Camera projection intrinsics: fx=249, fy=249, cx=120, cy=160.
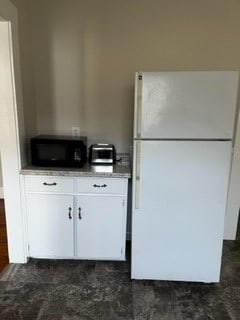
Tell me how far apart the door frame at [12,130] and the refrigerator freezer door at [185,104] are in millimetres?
1076

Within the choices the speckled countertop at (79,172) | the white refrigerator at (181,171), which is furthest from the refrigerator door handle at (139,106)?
the speckled countertop at (79,172)

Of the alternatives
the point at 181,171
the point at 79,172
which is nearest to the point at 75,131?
the point at 79,172

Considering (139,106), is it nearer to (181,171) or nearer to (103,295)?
(181,171)

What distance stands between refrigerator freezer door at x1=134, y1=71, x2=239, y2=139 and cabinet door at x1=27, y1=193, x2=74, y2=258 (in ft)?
3.31

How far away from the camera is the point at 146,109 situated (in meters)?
1.84

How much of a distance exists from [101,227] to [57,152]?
0.82 m

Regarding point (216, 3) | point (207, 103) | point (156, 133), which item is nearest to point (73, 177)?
point (156, 133)

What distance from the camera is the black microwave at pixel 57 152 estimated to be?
91.6 inches

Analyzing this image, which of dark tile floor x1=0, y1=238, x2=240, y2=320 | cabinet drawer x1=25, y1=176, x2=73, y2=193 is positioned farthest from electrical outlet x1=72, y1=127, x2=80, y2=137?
dark tile floor x1=0, y1=238, x2=240, y2=320

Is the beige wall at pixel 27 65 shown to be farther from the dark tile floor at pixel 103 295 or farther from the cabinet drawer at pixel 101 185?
the dark tile floor at pixel 103 295

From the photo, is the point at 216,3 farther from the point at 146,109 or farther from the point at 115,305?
the point at 115,305

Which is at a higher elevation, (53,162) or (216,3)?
(216,3)

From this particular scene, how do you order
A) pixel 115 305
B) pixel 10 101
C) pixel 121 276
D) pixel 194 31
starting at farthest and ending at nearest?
pixel 194 31, pixel 121 276, pixel 10 101, pixel 115 305

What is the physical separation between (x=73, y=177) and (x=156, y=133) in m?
0.86
